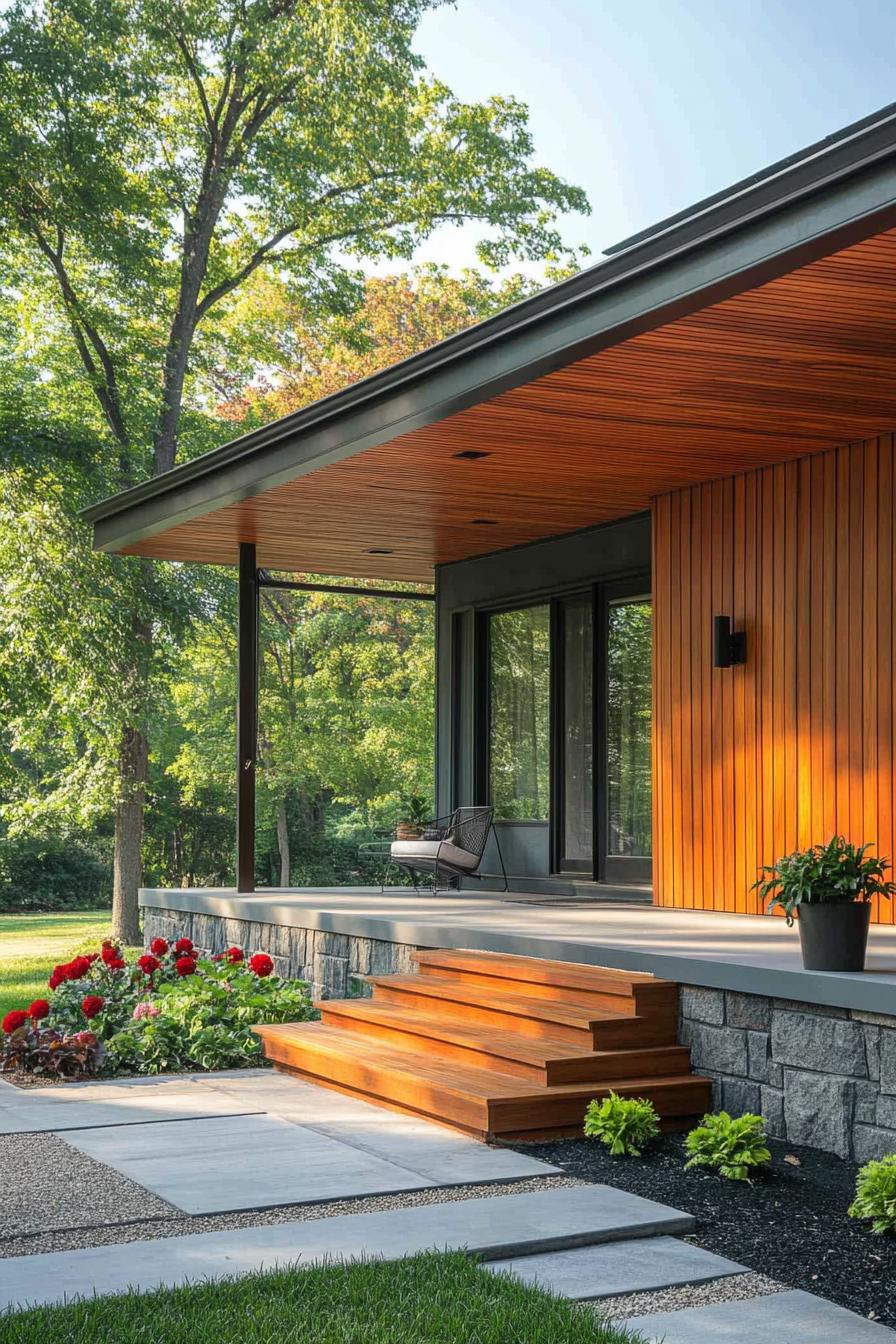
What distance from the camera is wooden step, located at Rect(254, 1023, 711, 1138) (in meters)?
4.90

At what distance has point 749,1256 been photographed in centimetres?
376

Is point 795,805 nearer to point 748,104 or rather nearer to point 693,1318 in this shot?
point 693,1318

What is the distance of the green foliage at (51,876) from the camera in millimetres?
23250

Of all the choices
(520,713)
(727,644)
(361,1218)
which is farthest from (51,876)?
(361,1218)

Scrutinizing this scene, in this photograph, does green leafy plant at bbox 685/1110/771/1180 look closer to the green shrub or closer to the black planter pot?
the green shrub

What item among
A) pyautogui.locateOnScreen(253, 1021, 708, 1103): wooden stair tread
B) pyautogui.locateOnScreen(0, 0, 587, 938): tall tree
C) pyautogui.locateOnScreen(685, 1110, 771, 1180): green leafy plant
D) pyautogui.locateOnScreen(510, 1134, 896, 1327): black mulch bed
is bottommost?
pyautogui.locateOnScreen(510, 1134, 896, 1327): black mulch bed

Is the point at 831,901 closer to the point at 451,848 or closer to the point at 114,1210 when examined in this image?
the point at 114,1210

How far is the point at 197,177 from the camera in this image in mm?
17109

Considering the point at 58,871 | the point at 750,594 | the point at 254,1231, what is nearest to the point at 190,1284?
the point at 254,1231

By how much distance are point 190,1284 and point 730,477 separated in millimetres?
5766

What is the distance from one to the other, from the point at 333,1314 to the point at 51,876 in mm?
21594

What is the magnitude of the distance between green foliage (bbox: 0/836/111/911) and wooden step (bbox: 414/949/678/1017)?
17498 mm

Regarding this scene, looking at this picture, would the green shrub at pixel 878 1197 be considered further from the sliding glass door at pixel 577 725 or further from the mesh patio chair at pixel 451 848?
the mesh patio chair at pixel 451 848

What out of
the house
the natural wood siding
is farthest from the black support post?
the natural wood siding
